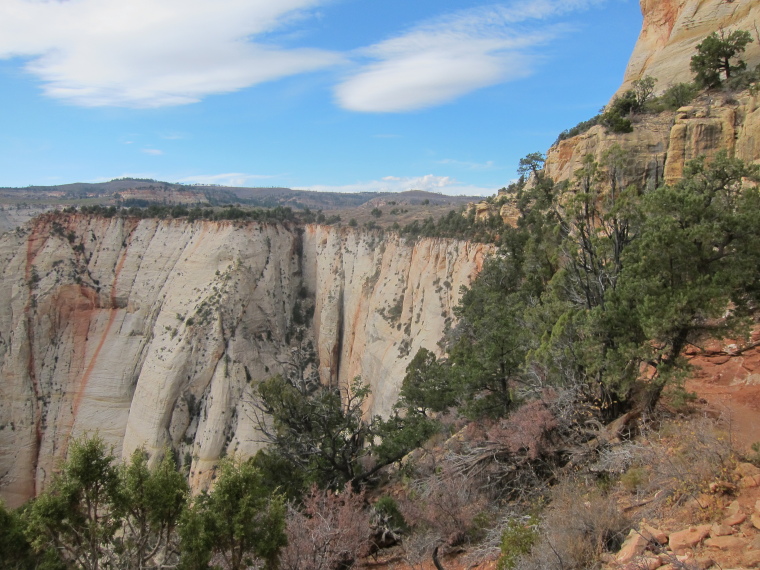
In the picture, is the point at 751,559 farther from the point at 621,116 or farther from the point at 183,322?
the point at 183,322

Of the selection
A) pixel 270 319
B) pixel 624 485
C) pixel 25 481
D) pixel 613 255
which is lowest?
pixel 25 481

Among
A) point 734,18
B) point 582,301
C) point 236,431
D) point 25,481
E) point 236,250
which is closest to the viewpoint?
point 582,301

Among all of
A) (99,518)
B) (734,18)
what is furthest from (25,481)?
(734,18)

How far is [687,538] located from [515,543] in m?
2.38

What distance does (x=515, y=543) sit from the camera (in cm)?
720

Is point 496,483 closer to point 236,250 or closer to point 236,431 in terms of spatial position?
point 236,431

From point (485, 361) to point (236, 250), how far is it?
94.9ft

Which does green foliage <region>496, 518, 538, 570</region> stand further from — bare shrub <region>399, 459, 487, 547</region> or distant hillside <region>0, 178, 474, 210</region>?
distant hillside <region>0, 178, 474, 210</region>

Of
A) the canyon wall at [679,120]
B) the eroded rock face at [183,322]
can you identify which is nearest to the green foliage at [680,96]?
the canyon wall at [679,120]

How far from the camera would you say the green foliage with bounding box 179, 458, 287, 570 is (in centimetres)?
802

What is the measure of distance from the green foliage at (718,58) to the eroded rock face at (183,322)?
543 inches

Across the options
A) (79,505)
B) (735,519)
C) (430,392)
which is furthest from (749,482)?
(430,392)

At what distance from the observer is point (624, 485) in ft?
25.5

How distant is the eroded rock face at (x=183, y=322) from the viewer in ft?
103
